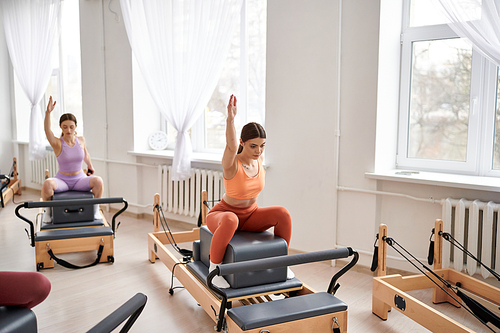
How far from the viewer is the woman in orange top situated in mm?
2125

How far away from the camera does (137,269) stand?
311cm

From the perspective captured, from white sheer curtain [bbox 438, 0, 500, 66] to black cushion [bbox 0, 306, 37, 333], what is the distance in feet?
8.42

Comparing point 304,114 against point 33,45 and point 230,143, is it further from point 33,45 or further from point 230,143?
point 33,45

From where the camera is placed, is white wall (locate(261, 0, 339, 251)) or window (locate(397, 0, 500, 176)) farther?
white wall (locate(261, 0, 339, 251))

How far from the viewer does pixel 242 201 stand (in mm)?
2330

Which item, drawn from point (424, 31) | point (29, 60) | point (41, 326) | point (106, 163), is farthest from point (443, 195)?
point (29, 60)

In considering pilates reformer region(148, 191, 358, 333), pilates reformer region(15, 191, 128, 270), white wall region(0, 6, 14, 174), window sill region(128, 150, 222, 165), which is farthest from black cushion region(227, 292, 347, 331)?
white wall region(0, 6, 14, 174)

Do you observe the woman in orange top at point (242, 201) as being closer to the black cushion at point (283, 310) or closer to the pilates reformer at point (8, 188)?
the black cushion at point (283, 310)

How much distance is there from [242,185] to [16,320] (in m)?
1.22

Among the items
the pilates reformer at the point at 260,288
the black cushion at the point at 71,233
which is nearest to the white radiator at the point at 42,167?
the black cushion at the point at 71,233

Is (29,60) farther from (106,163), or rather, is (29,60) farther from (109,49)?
(106,163)

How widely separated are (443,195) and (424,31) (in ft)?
3.94

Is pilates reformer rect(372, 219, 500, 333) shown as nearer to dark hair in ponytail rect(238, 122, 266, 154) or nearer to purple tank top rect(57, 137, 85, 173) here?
dark hair in ponytail rect(238, 122, 266, 154)

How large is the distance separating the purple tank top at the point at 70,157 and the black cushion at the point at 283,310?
249 centimetres
